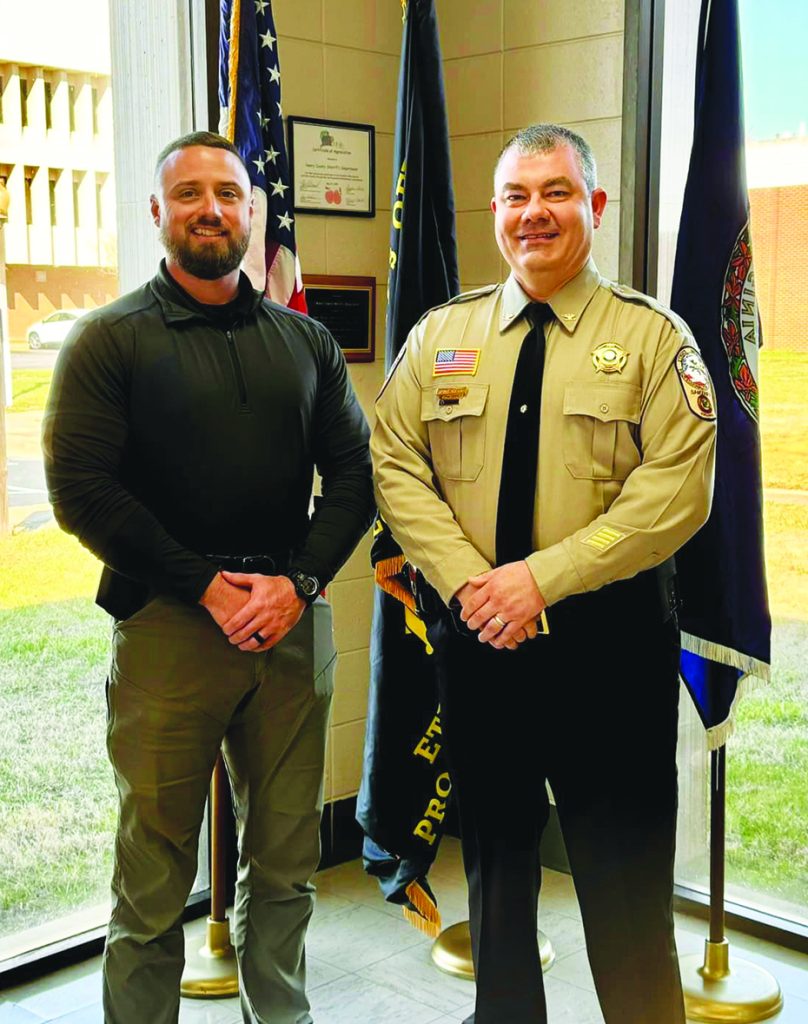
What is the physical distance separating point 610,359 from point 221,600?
77cm

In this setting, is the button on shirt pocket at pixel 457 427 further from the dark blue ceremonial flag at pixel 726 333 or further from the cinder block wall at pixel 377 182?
the cinder block wall at pixel 377 182

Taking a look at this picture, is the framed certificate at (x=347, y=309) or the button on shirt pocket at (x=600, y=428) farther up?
the framed certificate at (x=347, y=309)

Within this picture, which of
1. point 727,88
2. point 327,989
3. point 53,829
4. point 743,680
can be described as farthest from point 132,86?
point 327,989

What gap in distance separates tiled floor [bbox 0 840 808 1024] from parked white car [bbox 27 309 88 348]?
4.59 feet

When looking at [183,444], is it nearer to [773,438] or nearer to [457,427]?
[457,427]

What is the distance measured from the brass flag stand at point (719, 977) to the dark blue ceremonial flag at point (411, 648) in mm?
599

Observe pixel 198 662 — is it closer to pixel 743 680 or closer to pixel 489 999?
pixel 489 999

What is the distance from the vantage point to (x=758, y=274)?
285 centimetres

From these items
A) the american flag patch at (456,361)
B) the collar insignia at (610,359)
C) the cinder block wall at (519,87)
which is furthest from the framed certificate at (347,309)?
the collar insignia at (610,359)

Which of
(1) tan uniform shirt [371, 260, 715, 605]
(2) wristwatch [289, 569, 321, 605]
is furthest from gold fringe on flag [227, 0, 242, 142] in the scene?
(2) wristwatch [289, 569, 321, 605]

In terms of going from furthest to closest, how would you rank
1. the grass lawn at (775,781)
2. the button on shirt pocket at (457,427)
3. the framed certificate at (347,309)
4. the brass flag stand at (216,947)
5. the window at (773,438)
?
the framed certificate at (347,309) → the grass lawn at (775,781) → the window at (773,438) → the brass flag stand at (216,947) → the button on shirt pocket at (457,427)

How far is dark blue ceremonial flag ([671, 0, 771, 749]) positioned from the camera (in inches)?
97.1

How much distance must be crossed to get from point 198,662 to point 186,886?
1.35 ft

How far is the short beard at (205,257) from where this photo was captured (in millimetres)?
2115
